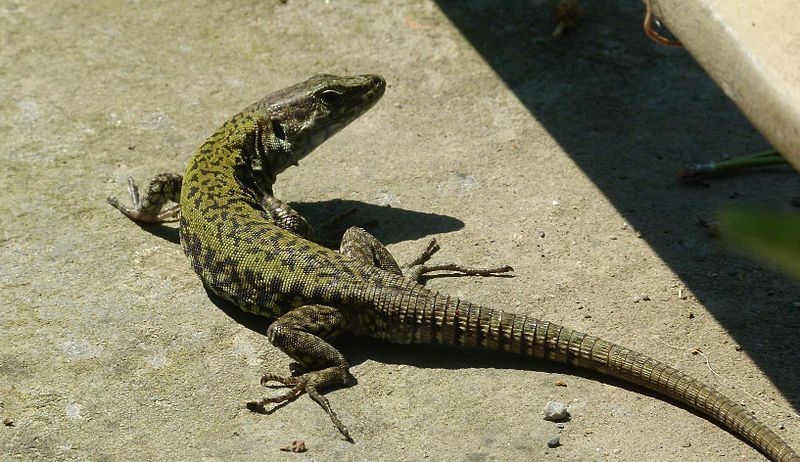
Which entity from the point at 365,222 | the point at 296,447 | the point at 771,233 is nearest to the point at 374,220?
the point at 365,222

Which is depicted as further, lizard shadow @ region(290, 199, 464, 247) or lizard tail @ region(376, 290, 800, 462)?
lizard shadow @ region(290, 199, 464, 247)

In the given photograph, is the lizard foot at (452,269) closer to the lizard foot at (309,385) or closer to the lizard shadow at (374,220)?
the lizard shadow at (374,220)

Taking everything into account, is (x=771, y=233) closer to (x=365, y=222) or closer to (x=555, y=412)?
(x=555, y=412)

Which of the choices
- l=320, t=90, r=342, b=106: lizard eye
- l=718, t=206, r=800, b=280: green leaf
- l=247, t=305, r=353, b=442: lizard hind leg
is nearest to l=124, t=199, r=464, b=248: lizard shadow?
l=320, t=90, r=342, b=106: lizard eye

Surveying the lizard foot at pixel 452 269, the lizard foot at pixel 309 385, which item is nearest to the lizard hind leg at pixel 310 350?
the lizard foot at pixel 309 385

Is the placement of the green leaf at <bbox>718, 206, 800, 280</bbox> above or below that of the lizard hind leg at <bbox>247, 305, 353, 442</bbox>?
above

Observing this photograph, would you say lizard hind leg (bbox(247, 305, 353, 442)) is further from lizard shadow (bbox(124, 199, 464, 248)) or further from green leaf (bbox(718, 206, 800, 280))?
green leaf (bbox(718, 206, 800, 280))

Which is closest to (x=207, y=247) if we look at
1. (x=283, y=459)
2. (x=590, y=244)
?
(x=283, y=459)
